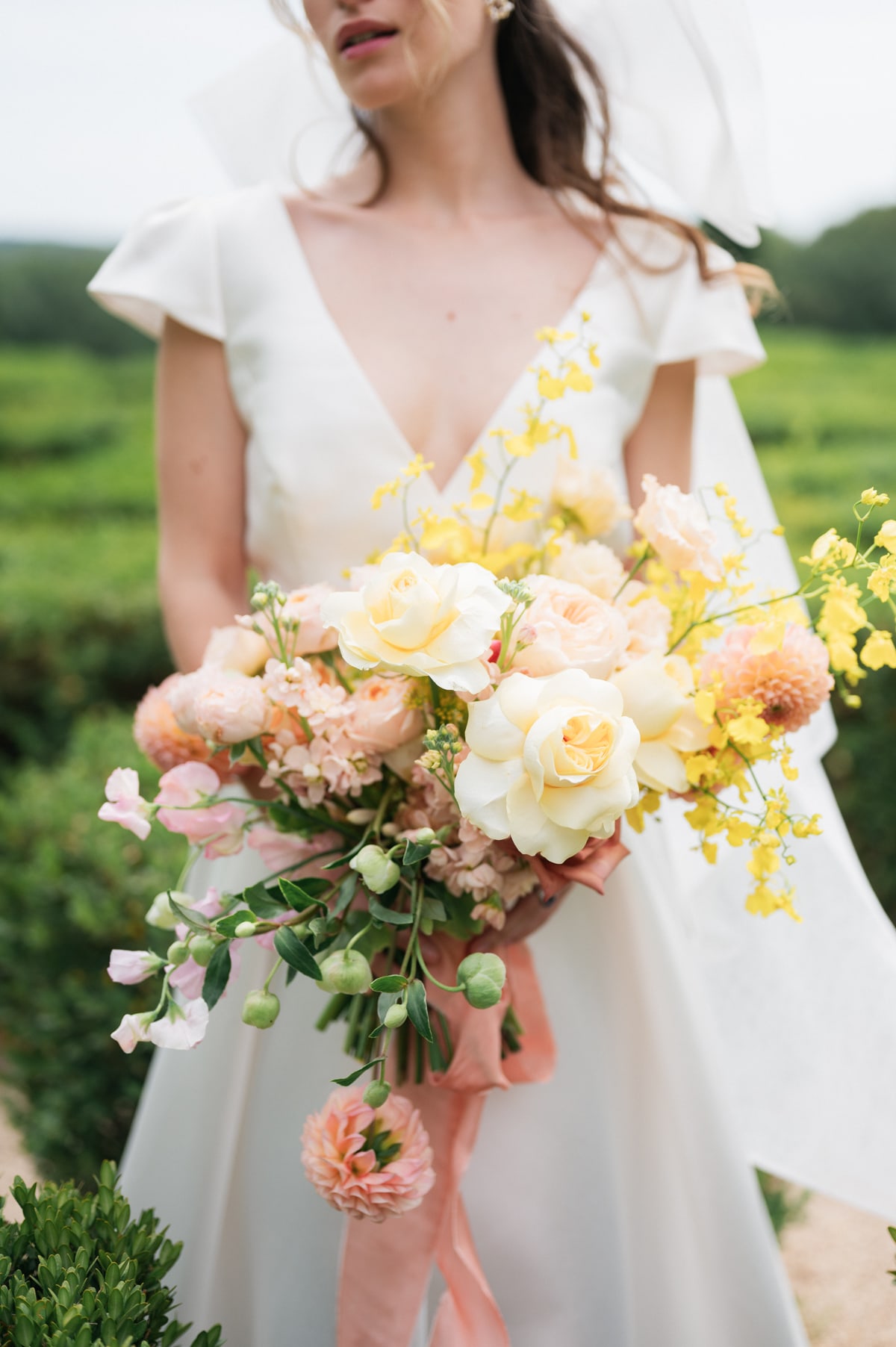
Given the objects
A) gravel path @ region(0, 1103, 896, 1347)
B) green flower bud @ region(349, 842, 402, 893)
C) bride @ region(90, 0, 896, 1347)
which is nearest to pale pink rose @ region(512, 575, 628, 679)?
green flower bud @ region(349, 842, 402, 893)

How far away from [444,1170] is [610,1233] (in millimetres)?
431

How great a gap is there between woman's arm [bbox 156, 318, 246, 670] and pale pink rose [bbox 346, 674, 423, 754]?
740mm

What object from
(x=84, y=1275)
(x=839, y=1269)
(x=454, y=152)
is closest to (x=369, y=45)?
(x=454, y=152)

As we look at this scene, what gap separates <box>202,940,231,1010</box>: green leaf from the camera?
1.21 metres

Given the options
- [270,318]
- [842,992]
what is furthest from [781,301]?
[842,992]

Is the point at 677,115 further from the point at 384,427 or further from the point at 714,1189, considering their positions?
the point at 714,1189

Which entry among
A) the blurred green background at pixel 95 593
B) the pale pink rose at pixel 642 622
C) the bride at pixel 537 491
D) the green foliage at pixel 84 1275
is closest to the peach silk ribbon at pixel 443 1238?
the bride at pixel 537 491

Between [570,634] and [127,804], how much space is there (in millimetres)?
510

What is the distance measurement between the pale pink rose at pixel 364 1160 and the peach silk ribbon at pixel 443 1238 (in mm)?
141

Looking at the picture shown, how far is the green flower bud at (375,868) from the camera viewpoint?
1.18 metres

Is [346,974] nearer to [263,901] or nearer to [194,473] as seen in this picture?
[263,901]

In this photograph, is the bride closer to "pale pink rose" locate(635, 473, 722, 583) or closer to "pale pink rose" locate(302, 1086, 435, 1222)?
"pale pink rose" locate(302, 1086, 435, 1222)

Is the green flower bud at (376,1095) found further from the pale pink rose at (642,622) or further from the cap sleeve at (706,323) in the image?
the cap sleeve at (706,323)

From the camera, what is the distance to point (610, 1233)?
1854 millimetres
